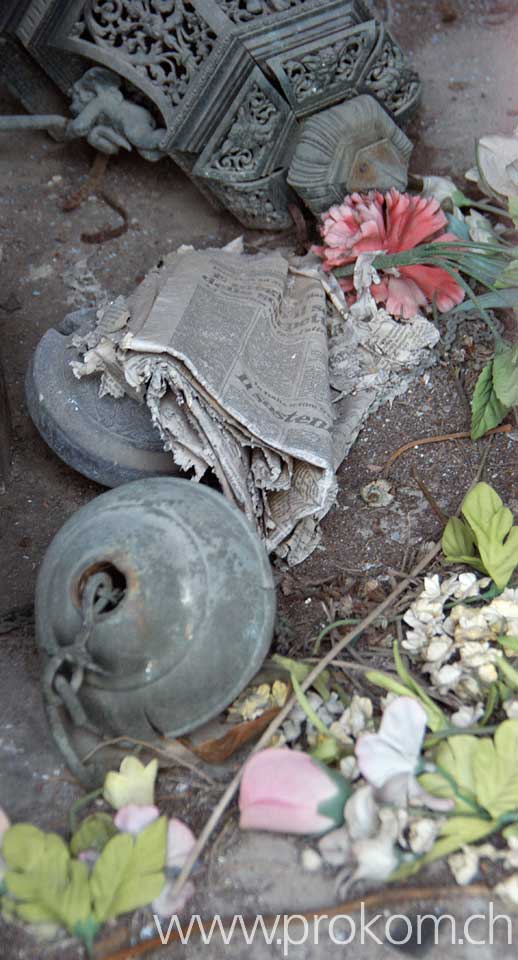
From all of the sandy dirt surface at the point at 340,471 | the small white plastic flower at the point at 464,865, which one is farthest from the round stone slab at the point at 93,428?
the small white plastic flower at the point at 464,865

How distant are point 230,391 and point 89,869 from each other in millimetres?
1007

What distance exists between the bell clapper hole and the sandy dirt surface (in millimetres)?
285

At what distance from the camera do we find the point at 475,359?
92.0 inches

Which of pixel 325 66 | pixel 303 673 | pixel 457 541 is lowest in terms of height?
pixel 303 673

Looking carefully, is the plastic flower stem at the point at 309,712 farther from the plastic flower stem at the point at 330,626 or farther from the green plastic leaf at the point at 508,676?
the green plastic leaf at the point at 508,676

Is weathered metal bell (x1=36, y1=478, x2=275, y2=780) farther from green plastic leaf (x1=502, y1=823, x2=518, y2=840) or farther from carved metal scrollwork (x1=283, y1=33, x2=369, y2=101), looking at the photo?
carved metal scrollwork (x1=283, y1=33, x2=369, y2=101)

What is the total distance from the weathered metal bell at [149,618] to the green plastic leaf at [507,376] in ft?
2.52

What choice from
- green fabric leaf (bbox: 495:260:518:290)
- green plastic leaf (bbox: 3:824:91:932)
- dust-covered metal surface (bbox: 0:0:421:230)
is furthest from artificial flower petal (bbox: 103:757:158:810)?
dust-covered metal surface (bbox: 0:0:421:230)

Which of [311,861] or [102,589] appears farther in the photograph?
[102,589]

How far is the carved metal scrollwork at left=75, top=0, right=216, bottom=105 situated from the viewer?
8.02ft

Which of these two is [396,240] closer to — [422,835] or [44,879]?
[422,835]

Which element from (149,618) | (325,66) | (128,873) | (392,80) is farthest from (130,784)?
(392,80)

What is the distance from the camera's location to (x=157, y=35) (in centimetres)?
247

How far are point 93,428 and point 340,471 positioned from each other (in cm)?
61
